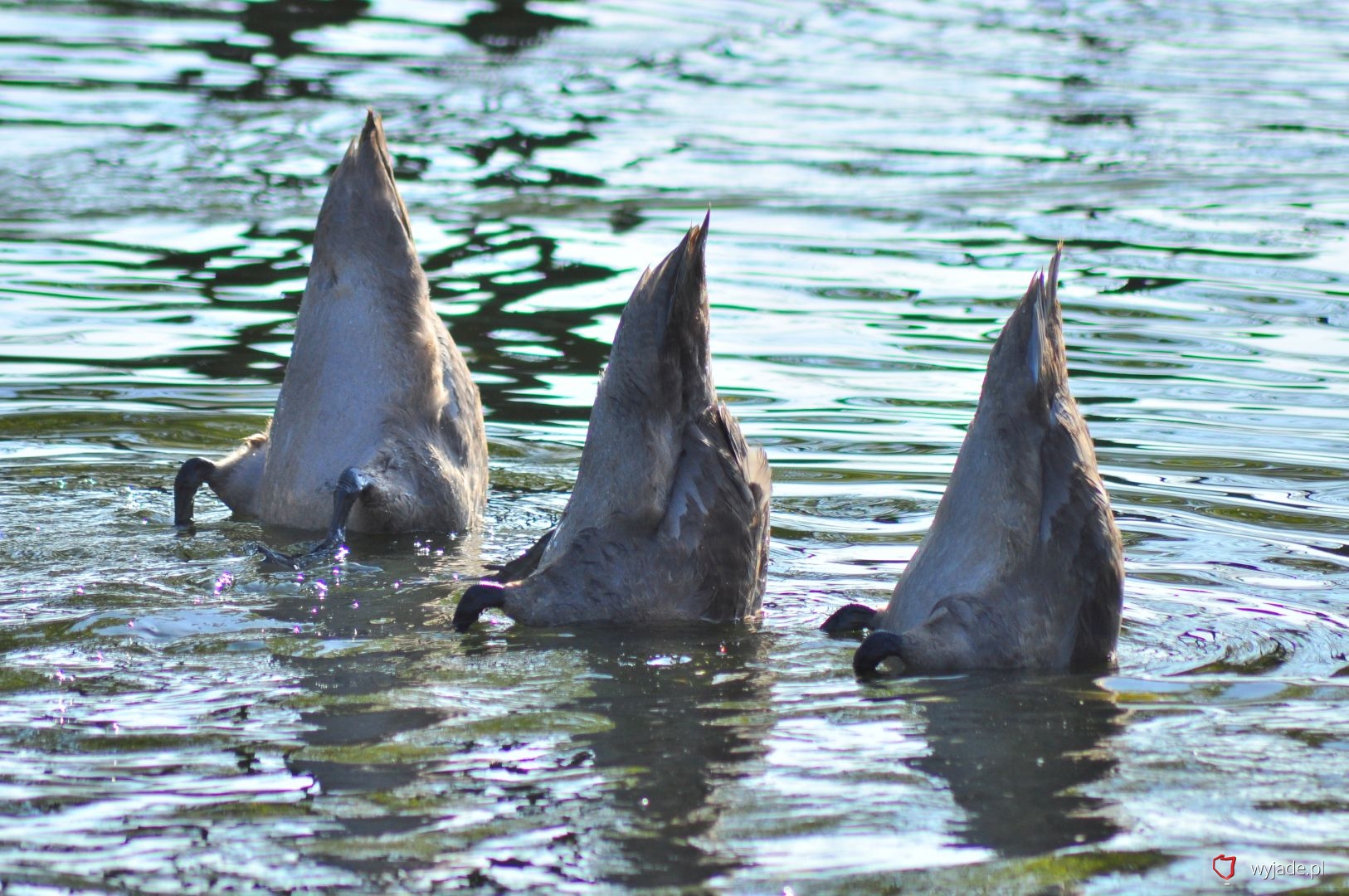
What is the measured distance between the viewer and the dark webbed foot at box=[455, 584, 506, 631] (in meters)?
5.52

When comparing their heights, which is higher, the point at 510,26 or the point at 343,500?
the point at 510,26

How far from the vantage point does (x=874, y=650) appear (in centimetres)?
507

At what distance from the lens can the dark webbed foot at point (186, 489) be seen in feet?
23.3

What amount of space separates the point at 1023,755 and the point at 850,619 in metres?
1.19

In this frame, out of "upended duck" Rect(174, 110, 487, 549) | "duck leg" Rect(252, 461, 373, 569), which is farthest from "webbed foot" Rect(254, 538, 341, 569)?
"upended duck" Rect(174, 110, 487, 549)

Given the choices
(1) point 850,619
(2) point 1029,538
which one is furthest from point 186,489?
(2) point 1029,538

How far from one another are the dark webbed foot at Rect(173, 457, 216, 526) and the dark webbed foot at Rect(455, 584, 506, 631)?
1.94m

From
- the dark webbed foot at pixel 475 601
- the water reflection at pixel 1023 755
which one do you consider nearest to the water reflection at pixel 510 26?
the dark webbed foot at pixel 475 601

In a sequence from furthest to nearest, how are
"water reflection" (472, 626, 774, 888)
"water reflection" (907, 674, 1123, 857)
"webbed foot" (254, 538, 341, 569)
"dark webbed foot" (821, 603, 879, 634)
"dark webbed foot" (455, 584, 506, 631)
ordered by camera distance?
"webbed foot" (254, 538, 341, 569) → "dark webbed foot" (821, 603, 879, 634) → "dark webbed foot" (455, 584, 506, 631) → "water reflection" (907, 674, 1123, 857) → "water reflection" (472, 626, 774, 888)

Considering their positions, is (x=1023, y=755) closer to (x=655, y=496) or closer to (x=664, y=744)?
(x=664, y=744)

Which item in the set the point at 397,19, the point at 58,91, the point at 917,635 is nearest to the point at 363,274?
the point at 917,635

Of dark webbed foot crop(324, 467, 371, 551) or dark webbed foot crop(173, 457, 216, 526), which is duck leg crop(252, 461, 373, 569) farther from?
dark webbed foot crop(173, 457, 216, 526)

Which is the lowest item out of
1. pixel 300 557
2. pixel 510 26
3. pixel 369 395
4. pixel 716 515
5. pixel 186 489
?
pixel 300 557

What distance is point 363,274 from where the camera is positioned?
711cm
